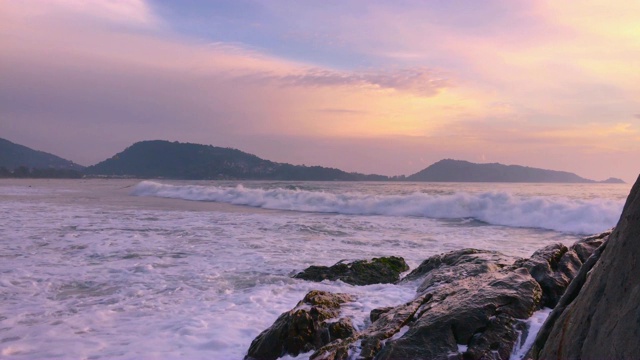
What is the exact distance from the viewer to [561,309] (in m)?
3.70

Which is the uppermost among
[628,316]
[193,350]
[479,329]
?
[628,316]

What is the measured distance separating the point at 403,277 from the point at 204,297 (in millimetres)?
3938

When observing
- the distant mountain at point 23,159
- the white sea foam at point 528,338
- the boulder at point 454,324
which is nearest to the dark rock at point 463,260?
the boulder at point 454,324

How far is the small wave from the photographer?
23.8 m

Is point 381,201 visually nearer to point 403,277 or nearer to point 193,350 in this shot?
point 403,277

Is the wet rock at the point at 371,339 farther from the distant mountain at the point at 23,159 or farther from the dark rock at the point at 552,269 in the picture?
the distant mountain at the point at 23,159

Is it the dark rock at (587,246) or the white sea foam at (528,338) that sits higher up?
the dark rock at (587,246)

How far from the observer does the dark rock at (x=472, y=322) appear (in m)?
4.32

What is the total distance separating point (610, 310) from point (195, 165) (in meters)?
159

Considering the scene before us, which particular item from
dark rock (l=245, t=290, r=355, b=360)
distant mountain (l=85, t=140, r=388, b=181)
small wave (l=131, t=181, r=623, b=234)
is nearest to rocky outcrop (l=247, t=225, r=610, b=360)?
dark rock (l=245, t=290, r=355, b=360)

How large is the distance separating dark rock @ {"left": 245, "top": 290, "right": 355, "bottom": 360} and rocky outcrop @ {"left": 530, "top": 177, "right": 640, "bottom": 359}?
273cm

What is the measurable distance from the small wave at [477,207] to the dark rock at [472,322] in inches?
752

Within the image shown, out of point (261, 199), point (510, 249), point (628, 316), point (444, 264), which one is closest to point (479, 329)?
point (628, 316)

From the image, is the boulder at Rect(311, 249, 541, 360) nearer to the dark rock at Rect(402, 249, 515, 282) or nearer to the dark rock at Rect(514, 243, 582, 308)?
the dark rock at Rect(514, 243, 582, 308)
